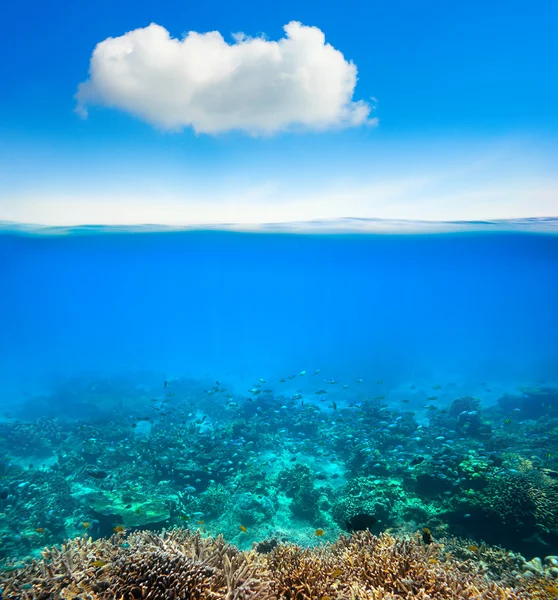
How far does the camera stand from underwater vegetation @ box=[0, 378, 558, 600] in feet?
11.6

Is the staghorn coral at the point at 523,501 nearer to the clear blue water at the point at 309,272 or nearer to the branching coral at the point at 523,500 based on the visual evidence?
the branching coral at the point at 523,500

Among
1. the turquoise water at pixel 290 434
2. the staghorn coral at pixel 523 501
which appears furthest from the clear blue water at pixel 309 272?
the staghorn coral at pixel 523 501

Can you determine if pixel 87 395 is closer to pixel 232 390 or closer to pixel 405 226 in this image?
pixel 232 390

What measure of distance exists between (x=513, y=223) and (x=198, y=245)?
3067 centimetres

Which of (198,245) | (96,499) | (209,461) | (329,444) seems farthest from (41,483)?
(198,245)

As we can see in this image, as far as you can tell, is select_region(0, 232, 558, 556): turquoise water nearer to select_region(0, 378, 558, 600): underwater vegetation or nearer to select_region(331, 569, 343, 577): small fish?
select_region(0, 378, 558, 600): underwater vegetation

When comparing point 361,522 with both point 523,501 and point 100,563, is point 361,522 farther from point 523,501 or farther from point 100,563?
point 523,501

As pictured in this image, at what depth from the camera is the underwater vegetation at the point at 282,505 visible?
11.6ft

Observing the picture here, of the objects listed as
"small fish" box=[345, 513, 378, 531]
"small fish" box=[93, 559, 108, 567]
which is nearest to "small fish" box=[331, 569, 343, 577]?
"small fish" box=[345, 513, 378, 531]

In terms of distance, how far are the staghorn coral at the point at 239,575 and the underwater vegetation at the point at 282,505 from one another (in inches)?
0.8

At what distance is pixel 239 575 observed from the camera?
343 centimetres

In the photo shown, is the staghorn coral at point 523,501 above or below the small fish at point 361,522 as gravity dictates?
below

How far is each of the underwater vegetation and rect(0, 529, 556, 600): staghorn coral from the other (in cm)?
2

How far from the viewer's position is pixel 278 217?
25.4 metres
